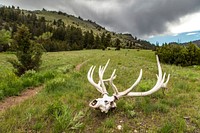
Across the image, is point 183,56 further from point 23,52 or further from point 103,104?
point 103,104

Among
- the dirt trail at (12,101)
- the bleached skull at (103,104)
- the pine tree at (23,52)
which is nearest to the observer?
the bleached skull at (103,104)

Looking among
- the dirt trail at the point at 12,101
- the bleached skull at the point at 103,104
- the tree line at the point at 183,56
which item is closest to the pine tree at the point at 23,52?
the dirt trail at the point at 12,101

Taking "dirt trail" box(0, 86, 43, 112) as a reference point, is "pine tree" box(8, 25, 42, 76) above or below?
above

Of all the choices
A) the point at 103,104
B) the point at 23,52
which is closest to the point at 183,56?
the point at 23,52

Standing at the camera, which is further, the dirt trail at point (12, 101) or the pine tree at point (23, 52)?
the pine tree at point (23, 52)

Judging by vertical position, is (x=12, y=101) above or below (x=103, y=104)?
below

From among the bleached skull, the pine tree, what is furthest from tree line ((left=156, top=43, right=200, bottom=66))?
the bleached skull

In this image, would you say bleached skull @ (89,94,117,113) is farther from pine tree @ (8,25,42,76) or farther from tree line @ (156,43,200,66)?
tree line @ (156,43,200,66)

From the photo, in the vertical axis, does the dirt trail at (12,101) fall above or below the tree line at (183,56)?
below

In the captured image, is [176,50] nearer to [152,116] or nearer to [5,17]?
[152,116]

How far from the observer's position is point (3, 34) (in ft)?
205

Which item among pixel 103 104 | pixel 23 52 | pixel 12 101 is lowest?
pixel 12 101

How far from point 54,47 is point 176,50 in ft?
163

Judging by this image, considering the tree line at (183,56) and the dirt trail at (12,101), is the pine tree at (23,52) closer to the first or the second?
the dirt trail at (12,101)
